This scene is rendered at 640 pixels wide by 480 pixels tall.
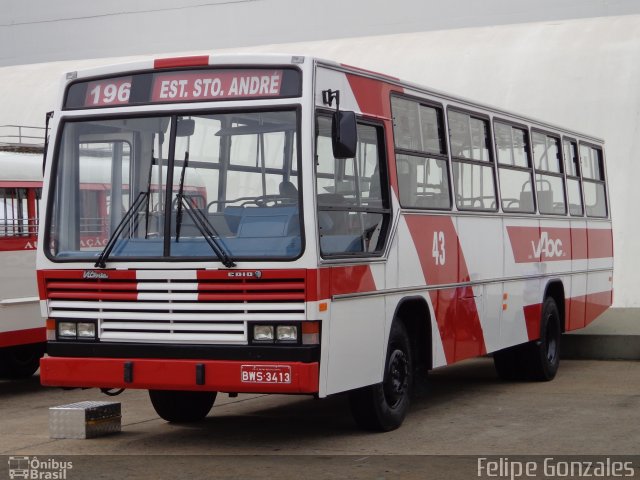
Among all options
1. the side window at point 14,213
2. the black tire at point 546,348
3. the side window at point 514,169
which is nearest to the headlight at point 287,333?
the side window at point 514,169

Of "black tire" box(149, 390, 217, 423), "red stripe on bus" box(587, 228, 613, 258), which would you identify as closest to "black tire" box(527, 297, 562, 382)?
"red stripe on bus" box(587, 228, 613, 258)

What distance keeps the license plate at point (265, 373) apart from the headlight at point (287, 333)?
205 mm

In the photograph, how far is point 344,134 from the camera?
8.87m

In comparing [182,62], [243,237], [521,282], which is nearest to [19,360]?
[521,282]

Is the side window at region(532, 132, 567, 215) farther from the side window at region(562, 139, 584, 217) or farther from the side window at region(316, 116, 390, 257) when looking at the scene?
the side window at region(316, 116, 390, 257)

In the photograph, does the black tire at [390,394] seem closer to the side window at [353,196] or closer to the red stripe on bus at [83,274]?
the side window at [353,196]

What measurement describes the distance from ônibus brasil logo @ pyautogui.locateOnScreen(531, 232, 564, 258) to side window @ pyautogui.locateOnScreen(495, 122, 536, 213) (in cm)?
39

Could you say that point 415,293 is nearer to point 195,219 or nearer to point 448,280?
point 448,280

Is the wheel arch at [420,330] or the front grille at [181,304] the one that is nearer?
the front grille at [181,304]

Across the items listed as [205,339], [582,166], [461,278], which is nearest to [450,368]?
[582,166]

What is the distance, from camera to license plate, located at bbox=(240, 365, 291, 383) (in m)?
8.64

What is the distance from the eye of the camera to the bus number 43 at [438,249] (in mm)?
10788

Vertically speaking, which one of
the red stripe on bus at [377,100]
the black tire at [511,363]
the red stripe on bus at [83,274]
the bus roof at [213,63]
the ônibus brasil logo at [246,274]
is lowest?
the black tire at [511,363]

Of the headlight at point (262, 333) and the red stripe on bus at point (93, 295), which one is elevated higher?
the red stripe on bus at point (93, 295)
